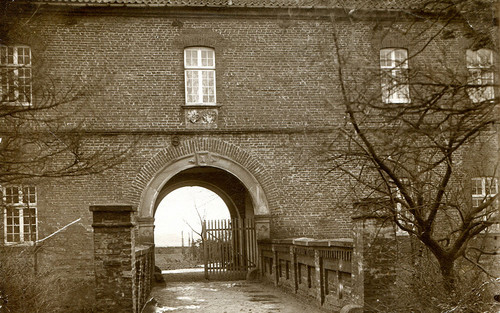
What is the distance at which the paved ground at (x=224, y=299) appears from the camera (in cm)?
1269

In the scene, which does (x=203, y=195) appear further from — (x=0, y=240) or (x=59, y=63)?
(x=0, y=240)

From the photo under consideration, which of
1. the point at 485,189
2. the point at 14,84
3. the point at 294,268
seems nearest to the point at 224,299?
the point at 294,268

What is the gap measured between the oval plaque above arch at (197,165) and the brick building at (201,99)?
3 centimetres

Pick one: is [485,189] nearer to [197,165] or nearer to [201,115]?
[197,165]

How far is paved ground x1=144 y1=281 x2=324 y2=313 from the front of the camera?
41.6ft

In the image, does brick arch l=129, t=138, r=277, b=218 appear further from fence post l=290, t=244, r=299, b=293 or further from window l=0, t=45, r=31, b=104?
window l=0, t=45, r=31, b=104

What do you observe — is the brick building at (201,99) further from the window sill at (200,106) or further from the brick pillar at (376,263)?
the brick pillar at (376,263)

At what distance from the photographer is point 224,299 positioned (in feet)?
48.1

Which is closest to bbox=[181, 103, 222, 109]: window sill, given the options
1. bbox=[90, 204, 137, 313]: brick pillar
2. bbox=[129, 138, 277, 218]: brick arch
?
bbox=[129, 138, 277, 218]: brick arch

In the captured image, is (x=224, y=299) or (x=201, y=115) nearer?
(x=224, y=299)

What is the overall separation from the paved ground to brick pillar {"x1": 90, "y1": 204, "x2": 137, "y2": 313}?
9.56 ft

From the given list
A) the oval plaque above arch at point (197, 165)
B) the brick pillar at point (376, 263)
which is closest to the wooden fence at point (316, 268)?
the brick pillar at point (376, 263)

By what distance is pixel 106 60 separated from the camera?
18.0 m

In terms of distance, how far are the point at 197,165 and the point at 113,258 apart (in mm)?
8755
